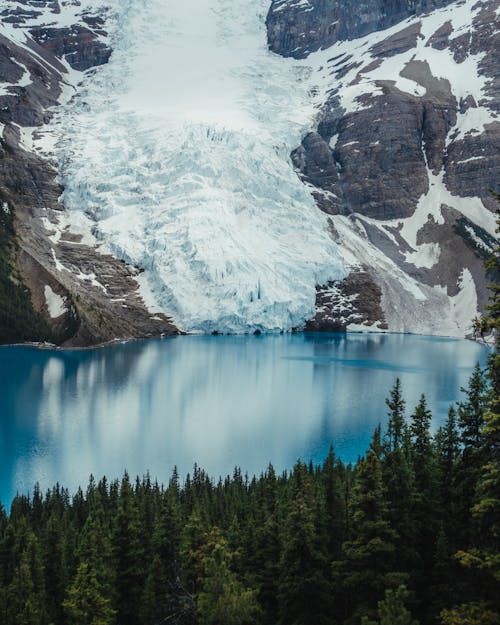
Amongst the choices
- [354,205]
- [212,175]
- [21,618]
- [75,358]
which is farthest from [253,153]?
[21,618]

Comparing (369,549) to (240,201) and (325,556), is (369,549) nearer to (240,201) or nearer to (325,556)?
(325,556)

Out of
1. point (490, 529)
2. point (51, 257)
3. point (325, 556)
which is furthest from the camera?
point (51, 257)

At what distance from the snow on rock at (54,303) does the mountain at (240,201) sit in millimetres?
204

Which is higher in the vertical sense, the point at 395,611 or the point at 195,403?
the point at 395,611

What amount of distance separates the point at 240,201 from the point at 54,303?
5743cm

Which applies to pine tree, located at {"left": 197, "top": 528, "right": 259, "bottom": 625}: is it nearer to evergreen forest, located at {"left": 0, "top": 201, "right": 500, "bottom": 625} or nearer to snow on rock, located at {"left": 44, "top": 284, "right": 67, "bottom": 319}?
evergreen forest, located at {"left": 0, "top": 201, "right": 500, "bottom": 625}

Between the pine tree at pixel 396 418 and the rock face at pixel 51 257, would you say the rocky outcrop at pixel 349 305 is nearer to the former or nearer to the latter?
the rock face at pixel 51 257

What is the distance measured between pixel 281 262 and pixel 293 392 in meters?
68.9

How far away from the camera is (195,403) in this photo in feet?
244

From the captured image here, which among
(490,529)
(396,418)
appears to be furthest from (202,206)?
(490,529)

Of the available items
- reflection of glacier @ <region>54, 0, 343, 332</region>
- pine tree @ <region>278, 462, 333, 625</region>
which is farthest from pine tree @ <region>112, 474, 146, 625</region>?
reflection of glacier @ <region>54, 0, 343, 332</region>

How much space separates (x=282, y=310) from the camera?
5630 inches

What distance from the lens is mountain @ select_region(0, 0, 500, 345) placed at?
13550 centimetres

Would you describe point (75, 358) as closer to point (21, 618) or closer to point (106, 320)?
point (106, 320)
